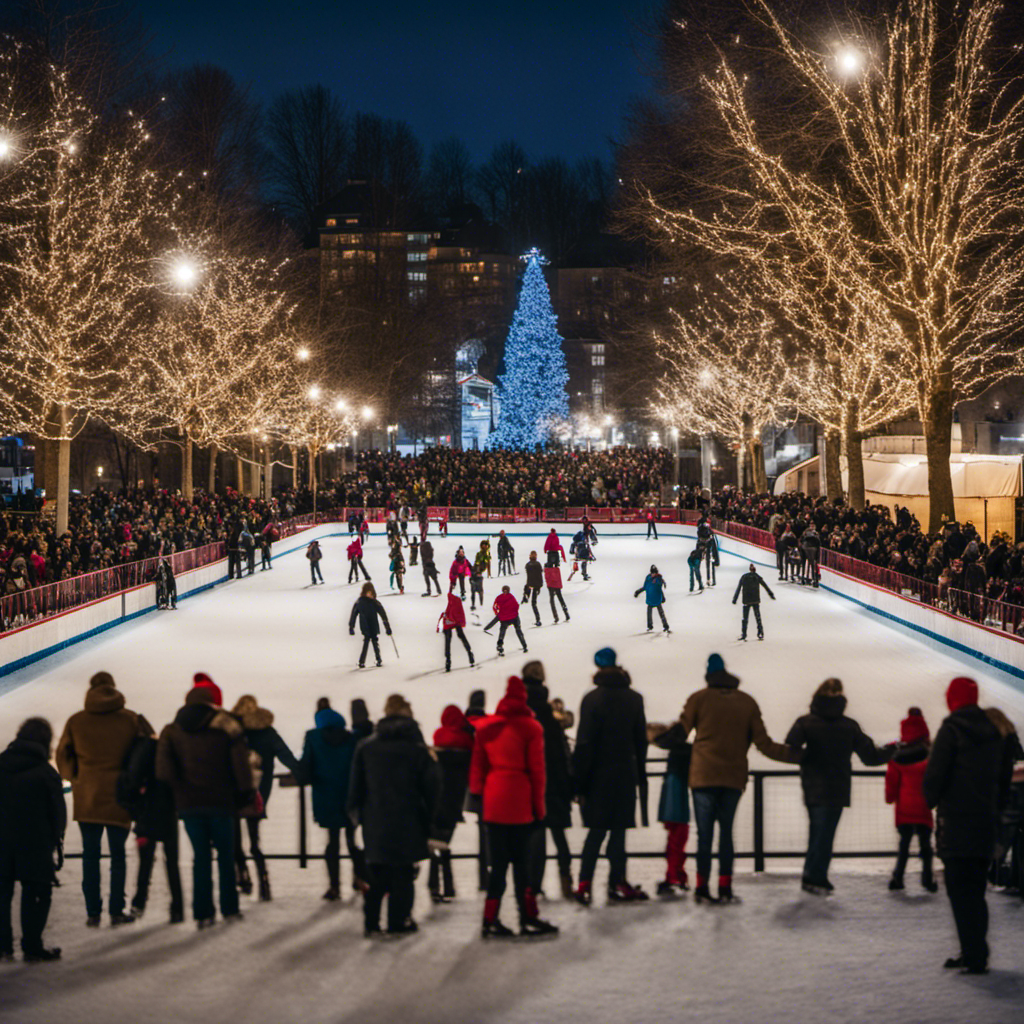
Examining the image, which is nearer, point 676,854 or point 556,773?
point 556,773

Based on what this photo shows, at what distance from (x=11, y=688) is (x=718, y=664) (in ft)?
36.7

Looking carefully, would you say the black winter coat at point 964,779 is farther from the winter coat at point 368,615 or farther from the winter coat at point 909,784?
the winter coat at point 368,615

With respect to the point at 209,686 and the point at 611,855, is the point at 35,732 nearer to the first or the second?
the point at 209,686

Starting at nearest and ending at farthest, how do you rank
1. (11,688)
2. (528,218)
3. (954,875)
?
(954,875) → (11,688) → (528,218)

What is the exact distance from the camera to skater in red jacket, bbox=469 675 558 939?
234 inches

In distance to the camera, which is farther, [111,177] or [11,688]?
[111,177]

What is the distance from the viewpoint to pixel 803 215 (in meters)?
26.4

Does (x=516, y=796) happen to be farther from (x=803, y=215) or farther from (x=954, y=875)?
(x=803, y=215)

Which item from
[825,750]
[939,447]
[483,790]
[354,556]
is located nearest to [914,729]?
[825,750]

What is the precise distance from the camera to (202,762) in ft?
19.9

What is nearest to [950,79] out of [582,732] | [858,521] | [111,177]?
[858,521]

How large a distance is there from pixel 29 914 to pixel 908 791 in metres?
4.64

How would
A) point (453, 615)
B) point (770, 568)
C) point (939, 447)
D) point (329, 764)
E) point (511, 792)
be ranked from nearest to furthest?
point (511, 792) → point (329, 764) → point (453, 615) → point (939, 447) → point (770, 568)

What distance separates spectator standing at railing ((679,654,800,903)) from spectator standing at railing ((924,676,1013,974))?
1067 mm
